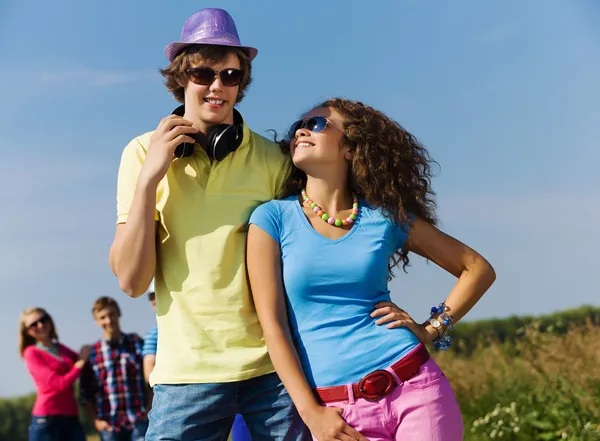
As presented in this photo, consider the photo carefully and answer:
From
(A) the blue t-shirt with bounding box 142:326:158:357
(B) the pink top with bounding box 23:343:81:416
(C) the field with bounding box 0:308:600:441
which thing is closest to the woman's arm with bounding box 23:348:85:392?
(B) the pink top with bounding box 23:343:81:416

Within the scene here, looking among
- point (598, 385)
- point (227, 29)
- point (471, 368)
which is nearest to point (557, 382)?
point (598, 385)

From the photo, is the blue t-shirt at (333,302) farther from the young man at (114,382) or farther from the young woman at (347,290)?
the young man at (114,382)

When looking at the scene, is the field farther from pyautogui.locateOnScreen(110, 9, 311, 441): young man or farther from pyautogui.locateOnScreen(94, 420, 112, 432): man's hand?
pyautogui.locateOnScreen(110, 9, 311, 441): young man

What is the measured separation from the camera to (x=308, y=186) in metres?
3.88

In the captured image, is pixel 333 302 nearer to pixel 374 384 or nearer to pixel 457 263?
pixel 374 384

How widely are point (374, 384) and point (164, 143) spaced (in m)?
1.30

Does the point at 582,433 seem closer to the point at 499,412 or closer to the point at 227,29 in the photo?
the point at 499,412

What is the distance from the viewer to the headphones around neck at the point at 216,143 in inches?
143

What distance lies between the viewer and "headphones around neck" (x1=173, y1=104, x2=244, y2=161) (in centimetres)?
363

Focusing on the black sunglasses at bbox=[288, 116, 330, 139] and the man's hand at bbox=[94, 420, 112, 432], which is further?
the man's hand at bbox=[94, 420, 112, 432]

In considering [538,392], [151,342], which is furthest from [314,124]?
[538,392]

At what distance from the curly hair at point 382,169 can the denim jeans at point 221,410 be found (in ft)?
2.78

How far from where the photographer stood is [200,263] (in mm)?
3568

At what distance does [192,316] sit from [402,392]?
3.01ft
